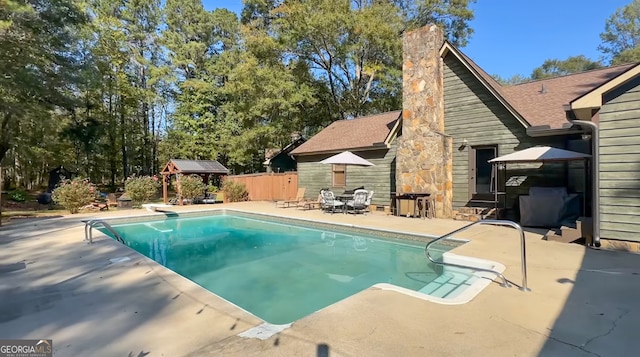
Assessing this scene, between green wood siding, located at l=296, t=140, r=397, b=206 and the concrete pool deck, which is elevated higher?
green wood siding, located at l=296, t=140, r=397, b=206

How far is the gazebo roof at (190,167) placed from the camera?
17.0 m

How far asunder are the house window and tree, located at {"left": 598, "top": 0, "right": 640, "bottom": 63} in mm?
31724

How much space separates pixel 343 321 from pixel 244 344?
3.27 ft

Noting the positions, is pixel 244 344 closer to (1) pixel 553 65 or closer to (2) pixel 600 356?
(2) pixel 600 356

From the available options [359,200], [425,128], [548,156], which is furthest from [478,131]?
[359,200]

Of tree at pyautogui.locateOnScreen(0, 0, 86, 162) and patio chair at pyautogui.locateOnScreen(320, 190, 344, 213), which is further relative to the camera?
tree at pyautogui.locateOnScreen(0, 0, 86, 162)

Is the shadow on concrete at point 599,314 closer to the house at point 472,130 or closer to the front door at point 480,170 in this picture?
the house at point 472,130

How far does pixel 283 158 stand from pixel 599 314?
21.3 meters

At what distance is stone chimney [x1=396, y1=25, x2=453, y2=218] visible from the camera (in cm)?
1090

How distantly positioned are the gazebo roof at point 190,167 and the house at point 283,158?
500 cm

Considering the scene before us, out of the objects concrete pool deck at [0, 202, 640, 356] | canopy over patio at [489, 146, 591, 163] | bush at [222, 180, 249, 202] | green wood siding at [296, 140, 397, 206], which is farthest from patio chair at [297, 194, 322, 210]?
concrete pool deck at [0, 202, 640, 356]

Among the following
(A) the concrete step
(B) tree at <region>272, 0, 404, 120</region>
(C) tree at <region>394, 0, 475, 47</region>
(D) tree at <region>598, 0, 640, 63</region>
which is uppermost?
(D) tree at <region>598, 0, 640, 63</region>

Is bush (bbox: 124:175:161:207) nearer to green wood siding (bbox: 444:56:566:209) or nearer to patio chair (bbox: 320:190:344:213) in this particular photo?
patio chair (bbox: 320:190:344:213)

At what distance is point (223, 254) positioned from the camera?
822 centimetres
